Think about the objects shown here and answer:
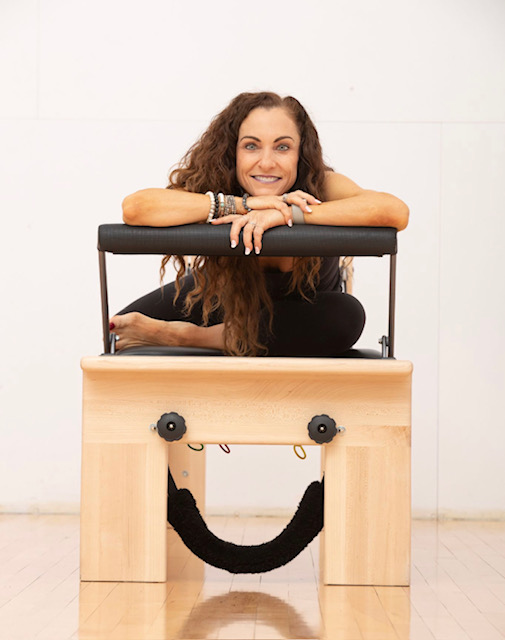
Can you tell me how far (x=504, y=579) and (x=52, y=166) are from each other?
2.34 meters

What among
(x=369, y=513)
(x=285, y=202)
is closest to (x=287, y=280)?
(x=285, y=202)

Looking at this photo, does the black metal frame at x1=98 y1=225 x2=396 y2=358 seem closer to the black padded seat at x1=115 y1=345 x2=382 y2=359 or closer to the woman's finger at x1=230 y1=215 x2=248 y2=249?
the woman's finger at x1=230 y1=215 x2=248 y2=249

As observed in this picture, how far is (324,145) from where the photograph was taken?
11.7 ft

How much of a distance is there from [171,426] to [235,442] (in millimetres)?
148

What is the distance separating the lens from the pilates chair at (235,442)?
2.06 metres

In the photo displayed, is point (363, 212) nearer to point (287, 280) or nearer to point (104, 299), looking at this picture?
point (287, 280)

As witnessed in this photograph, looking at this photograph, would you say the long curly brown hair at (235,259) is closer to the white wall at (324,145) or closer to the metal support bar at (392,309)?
the metal support bar at (392,309)

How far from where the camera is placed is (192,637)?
1.62 m

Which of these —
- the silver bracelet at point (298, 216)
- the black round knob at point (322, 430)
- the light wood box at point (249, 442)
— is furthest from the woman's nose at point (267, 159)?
the black round knob at point (322, 430)

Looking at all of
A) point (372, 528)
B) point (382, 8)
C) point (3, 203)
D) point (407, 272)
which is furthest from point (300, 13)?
point (372, 528)

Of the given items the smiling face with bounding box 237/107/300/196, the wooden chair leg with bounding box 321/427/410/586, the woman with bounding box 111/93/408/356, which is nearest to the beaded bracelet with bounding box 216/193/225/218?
the woman with bounding box 111/93/408/356

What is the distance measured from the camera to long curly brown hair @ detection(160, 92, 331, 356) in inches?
85.3

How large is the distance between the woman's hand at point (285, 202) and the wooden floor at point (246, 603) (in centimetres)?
82

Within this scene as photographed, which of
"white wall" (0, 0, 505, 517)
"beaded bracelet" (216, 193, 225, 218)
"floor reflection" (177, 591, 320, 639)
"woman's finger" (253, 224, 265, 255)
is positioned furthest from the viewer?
"white wall" (0, 0, 505, 517)
